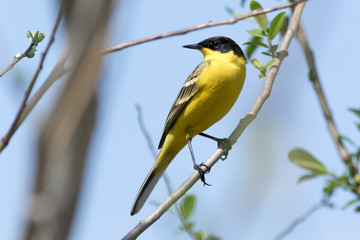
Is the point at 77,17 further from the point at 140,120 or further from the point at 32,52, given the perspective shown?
the point at 140,120

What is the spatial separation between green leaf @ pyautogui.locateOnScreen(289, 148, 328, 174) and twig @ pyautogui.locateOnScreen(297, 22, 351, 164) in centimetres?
27

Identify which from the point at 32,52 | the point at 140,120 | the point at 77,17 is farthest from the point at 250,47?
the point at 77,17

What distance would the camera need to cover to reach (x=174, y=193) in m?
3.51

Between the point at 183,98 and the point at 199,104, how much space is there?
1.27 feet

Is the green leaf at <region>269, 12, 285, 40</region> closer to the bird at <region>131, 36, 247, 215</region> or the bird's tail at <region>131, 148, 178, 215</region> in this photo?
the bird at <region>131, 36, 247, 215</region>

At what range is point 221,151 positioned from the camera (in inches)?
171

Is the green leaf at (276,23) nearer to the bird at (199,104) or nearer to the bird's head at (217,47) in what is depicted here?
the bird at (199,104)

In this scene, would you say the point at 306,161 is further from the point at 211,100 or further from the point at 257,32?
the point at 211,100

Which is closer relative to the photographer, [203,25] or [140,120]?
[203,25]

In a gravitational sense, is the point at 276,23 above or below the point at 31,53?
below

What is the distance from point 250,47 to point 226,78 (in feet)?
3.86

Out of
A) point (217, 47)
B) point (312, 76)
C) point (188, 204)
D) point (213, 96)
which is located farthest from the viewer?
point (217, 47)

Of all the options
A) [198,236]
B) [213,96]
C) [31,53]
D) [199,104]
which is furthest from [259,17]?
[31,53]

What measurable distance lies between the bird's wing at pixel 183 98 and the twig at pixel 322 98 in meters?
2.59
